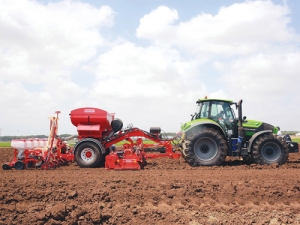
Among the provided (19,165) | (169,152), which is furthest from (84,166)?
(169,152)

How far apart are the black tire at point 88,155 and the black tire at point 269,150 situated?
5062 mm

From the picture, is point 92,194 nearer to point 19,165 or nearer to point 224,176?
point 224,176

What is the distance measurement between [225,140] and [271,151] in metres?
1.52

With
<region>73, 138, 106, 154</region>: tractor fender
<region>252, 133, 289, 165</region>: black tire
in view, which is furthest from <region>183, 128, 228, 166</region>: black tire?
<region>73, 138, 106, 154</region>: tractor fender

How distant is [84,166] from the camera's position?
36.0 ft

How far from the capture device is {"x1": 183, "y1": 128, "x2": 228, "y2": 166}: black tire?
10398 mm

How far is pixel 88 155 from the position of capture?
11.1 metres

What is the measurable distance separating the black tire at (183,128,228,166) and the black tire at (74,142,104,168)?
2.89 m

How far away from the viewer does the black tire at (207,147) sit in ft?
34.1

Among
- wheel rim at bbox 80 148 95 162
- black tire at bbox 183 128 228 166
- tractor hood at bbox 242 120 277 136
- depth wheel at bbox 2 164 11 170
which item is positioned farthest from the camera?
tractor hood at bbox 242 120 277 136

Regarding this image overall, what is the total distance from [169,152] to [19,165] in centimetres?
490

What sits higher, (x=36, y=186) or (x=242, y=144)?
(x=242, y=144)

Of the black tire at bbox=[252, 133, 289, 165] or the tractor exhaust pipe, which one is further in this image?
the tractor exhaust pipe

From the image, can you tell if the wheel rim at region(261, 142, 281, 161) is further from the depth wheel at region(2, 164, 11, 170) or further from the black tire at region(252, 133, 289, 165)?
the depth wheel at region(2, 164, 11, 170)
